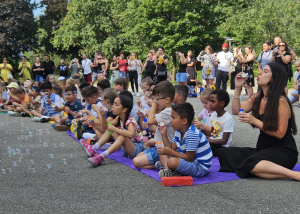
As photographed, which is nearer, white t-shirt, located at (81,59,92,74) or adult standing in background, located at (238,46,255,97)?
adult standing in background, located at (238,46,255,97)

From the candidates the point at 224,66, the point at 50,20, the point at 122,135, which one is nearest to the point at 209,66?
the point at 224,66

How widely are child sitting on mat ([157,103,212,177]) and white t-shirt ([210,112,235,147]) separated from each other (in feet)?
3.26

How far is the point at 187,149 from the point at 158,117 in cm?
96

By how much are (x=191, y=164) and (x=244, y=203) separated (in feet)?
2.87

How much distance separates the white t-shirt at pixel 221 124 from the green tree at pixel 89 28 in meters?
33.1

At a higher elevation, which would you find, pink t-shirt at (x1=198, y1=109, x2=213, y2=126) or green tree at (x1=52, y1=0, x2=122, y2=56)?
green tree at (x1=52, y1=0, x2=122, y2=56)

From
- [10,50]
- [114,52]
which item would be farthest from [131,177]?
[114,52]

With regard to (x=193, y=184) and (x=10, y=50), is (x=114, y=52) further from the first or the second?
(x=193, y=184)

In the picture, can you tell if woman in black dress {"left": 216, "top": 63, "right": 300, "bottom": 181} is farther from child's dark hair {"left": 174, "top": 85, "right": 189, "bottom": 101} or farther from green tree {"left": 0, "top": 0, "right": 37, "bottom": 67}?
green tree {"left": 0, "top": 0, "right": 37, "bottom": 67}

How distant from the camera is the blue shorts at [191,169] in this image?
4309 mm

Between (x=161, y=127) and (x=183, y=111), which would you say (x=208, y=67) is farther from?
(x=183, y=111)

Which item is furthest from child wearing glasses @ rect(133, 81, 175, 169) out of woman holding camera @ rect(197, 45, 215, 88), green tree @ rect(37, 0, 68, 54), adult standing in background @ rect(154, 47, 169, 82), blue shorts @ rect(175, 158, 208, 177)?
green tree @ rect(37, 0, 68, 54)

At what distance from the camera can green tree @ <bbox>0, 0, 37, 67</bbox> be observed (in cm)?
3225

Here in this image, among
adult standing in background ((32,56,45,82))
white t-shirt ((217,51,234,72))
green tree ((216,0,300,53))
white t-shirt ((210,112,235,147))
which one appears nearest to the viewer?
white t-shirt ((210,112,235,147))
